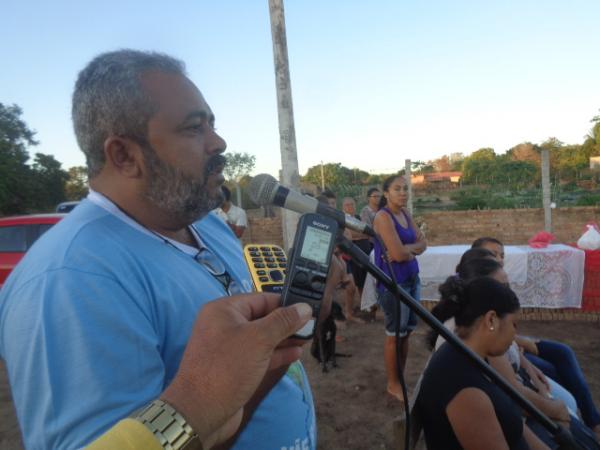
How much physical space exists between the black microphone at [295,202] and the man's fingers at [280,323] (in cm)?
33

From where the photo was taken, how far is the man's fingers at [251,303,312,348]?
66 cm

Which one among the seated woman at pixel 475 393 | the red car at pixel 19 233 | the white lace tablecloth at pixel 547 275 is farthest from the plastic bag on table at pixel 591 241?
the red car at pixel 19 233

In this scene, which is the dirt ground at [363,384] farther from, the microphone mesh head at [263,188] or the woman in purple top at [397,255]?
the microphone mesh head at [263,188]

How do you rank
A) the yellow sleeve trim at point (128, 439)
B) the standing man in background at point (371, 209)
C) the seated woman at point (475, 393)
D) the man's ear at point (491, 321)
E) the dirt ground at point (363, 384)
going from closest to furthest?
the yellow sleeve trim at point (128, 439) < the seated woman at point (475, 393) < the man's ear at point (491, 321) < the dirt ground at point (363, 384) < the standing man in background at point (371, 209)

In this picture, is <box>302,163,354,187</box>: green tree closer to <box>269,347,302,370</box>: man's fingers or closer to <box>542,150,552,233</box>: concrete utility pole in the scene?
<box>542,150,552,233</box>: concrete utility pole

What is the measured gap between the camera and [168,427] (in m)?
0.56

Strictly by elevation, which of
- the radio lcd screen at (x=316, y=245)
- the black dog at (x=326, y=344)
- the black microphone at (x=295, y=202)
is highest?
the black microphone at (x=295, y=202)

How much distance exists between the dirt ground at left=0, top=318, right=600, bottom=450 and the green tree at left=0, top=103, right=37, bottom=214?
49.3 feet

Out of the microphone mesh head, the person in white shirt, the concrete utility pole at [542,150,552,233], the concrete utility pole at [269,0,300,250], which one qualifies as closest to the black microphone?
the microphone mesh head

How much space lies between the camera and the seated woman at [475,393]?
1.68 meters

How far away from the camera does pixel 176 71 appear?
117cm

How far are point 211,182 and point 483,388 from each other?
1459 millimetres

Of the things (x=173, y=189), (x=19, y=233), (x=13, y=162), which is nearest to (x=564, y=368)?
(x=173, y=189)

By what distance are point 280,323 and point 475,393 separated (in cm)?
140
